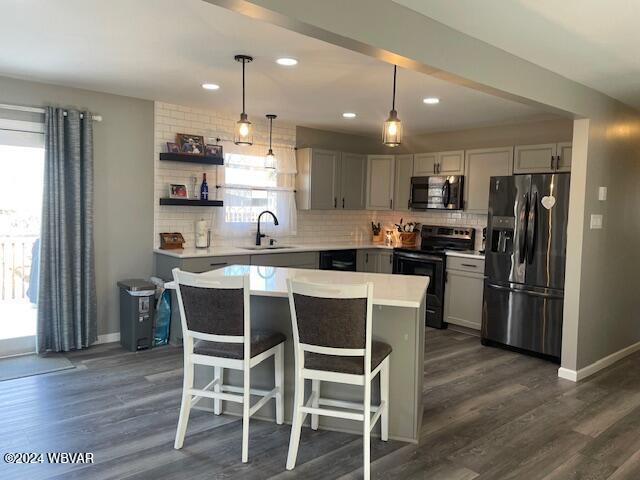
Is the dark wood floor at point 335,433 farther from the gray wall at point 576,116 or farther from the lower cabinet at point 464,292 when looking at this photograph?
the lower cabinet at point 464,292

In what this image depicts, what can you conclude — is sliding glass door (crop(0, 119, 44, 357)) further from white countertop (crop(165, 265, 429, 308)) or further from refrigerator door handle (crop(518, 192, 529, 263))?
refrigerator door handle (crop(518, 192, 529, 263))

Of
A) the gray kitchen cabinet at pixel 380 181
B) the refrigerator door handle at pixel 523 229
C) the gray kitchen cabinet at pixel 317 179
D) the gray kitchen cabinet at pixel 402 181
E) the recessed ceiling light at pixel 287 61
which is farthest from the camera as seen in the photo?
the gray kitchen cabinet at pixel 380 181

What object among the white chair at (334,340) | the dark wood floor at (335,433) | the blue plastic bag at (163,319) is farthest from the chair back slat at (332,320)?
→ the blue plastic bag at (163,319)

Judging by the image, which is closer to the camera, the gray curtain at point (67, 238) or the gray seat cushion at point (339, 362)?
the gray seat cushion at point (339, 362)

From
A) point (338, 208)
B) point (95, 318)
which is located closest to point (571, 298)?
point (338, 208)

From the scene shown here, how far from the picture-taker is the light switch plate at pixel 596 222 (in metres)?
4.11

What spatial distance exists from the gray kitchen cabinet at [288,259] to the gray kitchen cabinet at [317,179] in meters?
0.76

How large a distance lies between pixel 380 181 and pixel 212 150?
2.35m

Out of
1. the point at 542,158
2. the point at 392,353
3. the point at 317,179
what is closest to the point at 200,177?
the point at 317,179

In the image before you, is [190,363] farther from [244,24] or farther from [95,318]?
[95,318]

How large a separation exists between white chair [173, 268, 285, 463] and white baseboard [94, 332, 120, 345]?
235 centimetres

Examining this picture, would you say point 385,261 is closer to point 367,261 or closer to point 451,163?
point 367,261

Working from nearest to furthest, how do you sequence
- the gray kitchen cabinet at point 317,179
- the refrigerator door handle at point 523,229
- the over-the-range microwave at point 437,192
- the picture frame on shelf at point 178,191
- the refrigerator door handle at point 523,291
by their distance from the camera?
Result: the refrigerator door handle at point 523,291 < the refrigerator door handle at point 523,229 < the picture frame on shelf at point 178,191 < the over-the-range microwave at point 437,192 < the gray kitchen cabinet at point 317,179

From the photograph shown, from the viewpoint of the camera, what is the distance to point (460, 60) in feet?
8.96
